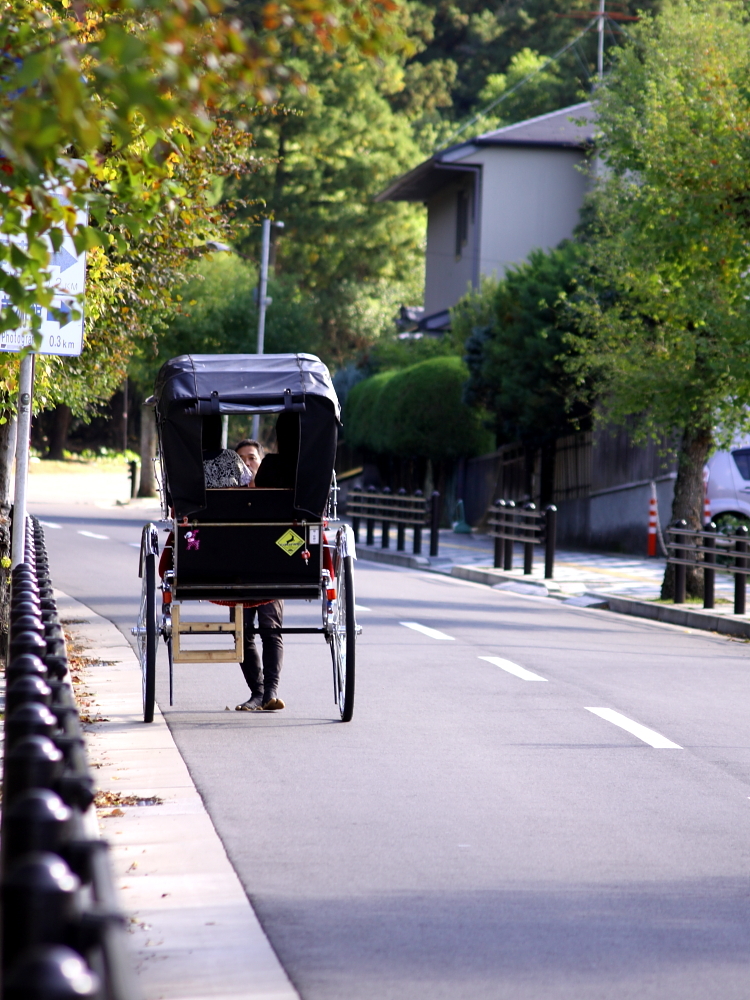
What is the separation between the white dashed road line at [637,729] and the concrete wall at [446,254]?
107ft

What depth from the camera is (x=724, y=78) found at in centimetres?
1681

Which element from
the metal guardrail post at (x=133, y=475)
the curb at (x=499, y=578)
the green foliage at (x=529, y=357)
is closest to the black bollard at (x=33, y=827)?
the curb at (x=499, y=578)

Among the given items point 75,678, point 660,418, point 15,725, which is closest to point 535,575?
point 660,418

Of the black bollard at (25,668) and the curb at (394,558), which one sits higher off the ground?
the black bollard at (25,668)

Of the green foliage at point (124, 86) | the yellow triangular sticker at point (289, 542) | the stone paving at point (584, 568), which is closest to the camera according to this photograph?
the green foliage at point (124, 86)

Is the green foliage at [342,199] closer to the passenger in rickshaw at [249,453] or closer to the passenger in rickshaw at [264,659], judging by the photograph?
the passenger in rickshaw at [249,453]

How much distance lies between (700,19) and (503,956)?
20.2 m

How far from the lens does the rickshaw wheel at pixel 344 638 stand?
8078 millimetres

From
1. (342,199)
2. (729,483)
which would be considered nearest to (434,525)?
(729,483)

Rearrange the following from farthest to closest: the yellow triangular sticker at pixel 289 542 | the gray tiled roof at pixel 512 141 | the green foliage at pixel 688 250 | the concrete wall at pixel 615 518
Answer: the gray tiled roof at pixel 512 141, the concrete wall at pixel 615 518, the green foliage at pixel 688 250, the yellow triangular sticker at pixel 289 542

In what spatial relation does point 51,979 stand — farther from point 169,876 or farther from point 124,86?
point 169,876

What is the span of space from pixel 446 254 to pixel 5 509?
35.6 meters

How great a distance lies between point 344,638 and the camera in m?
8.50

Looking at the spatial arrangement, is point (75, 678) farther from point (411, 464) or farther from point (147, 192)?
point (411, 464)
